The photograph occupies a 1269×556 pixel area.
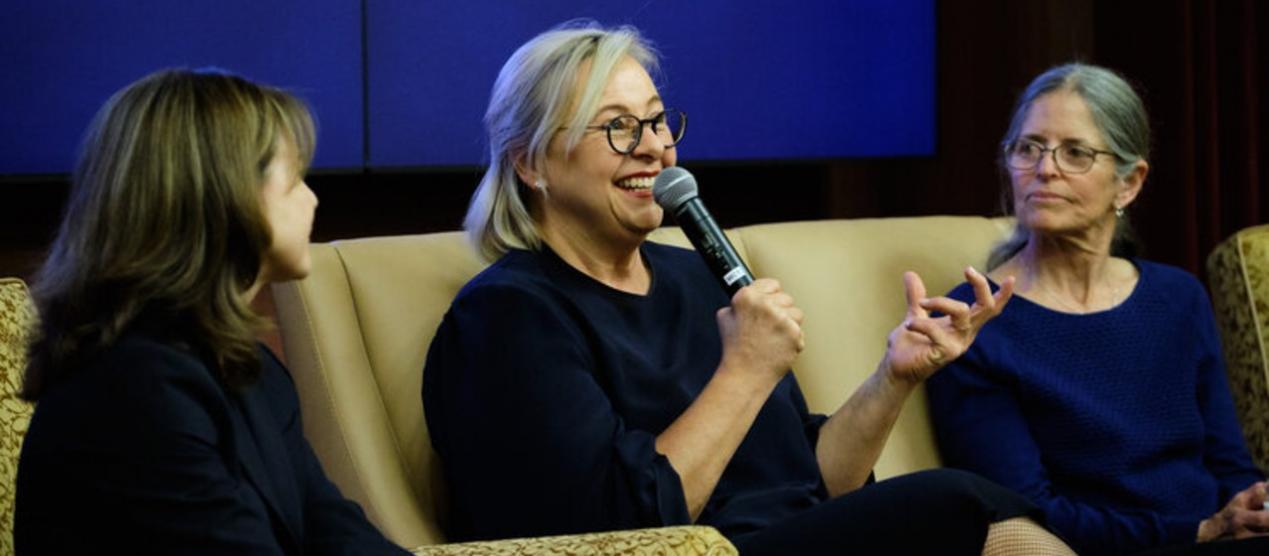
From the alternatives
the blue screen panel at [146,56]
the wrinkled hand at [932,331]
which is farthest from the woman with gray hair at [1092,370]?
the blue screen panel at [146,56]

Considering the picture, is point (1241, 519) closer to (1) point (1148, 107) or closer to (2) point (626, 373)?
(2) point (626, 373)

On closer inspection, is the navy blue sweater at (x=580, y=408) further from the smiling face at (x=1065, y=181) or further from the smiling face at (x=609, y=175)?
the smiling face at (x=1065, y=181)

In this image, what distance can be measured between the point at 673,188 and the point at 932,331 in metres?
0.39

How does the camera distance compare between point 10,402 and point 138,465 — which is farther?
point 10,402

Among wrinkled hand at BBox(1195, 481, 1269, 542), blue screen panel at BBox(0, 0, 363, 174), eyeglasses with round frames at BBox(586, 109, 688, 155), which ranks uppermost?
blue screen panel at BBox(0, 0, 363, 174)

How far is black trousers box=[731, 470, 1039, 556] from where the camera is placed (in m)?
1.99

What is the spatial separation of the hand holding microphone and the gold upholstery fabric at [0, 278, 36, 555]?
2.37 ft

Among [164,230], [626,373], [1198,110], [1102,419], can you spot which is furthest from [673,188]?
[1198,110]

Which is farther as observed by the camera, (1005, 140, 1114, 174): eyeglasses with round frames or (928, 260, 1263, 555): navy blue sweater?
(1005, 140, 1114, 174): eyeglasses with round frames

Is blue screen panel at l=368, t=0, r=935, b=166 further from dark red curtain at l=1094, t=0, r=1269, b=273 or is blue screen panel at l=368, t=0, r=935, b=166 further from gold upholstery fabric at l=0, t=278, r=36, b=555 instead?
gold upholstery fabric at l=0, t=278, r=36, b=555

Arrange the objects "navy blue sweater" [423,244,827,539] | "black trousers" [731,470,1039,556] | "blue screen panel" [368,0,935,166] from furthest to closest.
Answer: "blue screen panel" [368,0,935,166] → "navy blue sweater" [423,244,827,539] → "black trousers" [731,470,1039,556]

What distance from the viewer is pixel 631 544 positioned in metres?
1.85

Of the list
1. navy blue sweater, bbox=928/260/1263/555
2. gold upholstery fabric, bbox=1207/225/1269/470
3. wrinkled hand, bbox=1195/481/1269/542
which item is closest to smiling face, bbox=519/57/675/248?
navy blue sweater, bbox=928/260/1263/555

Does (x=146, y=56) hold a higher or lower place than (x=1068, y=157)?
higher
